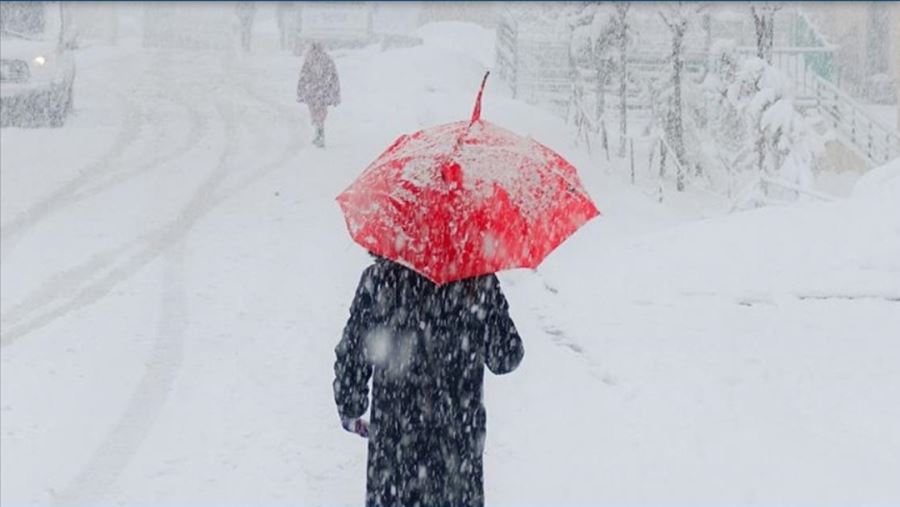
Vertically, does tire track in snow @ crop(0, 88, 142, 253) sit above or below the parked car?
below

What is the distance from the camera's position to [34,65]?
20.3m

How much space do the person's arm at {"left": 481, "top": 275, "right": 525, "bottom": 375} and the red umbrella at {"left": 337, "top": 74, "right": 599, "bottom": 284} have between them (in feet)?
0.34

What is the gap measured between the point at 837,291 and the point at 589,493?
12.5 ft

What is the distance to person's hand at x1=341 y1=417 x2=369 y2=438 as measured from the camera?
3.69m

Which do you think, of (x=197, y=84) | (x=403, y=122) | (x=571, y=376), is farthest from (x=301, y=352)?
(x=197, y=84)

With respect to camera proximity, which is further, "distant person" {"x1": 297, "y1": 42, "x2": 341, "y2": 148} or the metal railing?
the metal railing

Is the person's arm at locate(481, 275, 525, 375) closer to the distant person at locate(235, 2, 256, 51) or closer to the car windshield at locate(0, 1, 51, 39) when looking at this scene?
the car windshield at locate(0, 1, 51, 39)

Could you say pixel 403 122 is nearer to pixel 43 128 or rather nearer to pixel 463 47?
pixel 43 128

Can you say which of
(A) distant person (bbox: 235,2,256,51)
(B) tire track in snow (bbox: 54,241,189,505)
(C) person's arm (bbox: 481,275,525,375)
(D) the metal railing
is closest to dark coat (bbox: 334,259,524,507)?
(C) person's arm (bbox: 481,275,525,375)

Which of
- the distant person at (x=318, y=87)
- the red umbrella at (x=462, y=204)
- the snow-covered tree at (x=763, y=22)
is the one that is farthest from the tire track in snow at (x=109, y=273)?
the snow-covered tree at (x=763, y=22)

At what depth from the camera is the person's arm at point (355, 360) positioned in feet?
11.8

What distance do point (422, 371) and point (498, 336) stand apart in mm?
278

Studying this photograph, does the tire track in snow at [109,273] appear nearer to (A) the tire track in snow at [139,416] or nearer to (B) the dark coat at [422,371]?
(A) the tire track in snow at [139,416]

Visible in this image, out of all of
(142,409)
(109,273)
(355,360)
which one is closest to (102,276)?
(109,273)
